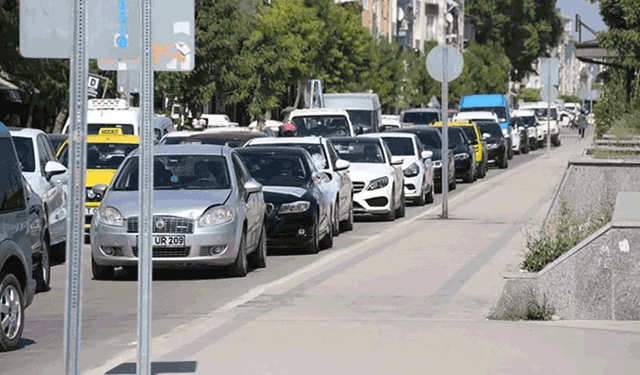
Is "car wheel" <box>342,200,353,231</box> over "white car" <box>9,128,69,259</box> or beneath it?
beneath

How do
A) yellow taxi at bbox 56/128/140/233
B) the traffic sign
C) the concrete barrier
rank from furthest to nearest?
the traffic sign, yellow taxi at bbox 56/128/140/233, the concrete barrier

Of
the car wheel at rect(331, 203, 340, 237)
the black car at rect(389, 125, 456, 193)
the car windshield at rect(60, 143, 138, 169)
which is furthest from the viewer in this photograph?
the black car at rect(389, 125, 456, 193)

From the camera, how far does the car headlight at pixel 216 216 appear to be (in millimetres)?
17750

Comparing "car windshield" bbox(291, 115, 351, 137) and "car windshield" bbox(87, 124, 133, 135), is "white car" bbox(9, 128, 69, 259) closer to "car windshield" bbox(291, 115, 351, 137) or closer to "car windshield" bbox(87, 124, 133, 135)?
"car windshield" bbox(87, 124, 133, 135)

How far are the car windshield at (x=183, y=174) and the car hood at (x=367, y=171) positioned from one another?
33.2 feet

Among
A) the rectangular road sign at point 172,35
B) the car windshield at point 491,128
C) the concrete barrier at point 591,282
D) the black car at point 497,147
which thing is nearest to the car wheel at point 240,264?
the concrete barrier at point 591,282

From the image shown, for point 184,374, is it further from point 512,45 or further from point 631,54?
point 512,45

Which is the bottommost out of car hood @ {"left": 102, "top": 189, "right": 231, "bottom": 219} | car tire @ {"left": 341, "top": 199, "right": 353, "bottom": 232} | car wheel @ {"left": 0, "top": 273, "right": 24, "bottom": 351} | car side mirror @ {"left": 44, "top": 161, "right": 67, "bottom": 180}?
car tire @ {"left": 341, "top": 199, "right": 353, "bottom": 232}

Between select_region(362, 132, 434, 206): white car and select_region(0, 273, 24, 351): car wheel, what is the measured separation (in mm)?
20705

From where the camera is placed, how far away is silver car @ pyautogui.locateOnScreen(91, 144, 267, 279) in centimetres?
1766

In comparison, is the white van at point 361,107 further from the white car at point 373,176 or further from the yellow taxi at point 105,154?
A: the yellow taxi at point 105,154

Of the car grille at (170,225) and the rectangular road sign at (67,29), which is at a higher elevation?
the rectangular road sign at (67,29)

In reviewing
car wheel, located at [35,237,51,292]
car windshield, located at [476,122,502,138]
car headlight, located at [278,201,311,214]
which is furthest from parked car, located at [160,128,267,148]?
car windshield, located at [476,122,502,138]

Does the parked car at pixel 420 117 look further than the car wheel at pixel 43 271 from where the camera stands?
Yes
